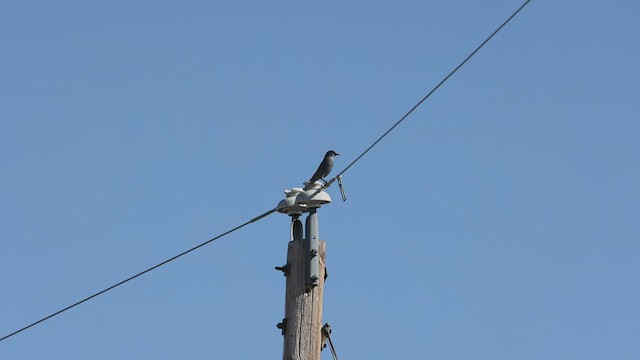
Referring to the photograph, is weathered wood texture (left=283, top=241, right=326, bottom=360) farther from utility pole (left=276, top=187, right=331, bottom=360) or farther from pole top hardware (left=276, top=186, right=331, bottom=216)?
pole top hardware (left=276, top=186, right=331, bottom=216)

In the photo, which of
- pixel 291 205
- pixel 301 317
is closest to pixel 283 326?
pixel 301 317

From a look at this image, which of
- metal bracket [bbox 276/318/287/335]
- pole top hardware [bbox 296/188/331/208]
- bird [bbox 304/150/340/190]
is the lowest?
metal bracket [bbox 276/318/287/335]

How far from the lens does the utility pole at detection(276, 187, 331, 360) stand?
29.2ft

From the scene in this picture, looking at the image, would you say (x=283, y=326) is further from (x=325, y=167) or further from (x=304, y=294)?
(x=325, y=167)

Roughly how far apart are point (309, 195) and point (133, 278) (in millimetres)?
2217

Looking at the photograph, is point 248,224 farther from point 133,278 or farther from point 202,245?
point 133,278

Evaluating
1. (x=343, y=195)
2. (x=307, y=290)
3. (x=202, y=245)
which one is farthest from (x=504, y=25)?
(x=202, y=245)

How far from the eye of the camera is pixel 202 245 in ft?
35.0

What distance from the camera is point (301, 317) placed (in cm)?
897

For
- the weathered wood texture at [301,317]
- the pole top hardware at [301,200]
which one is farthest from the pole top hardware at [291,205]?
the weathered wood texture at [301,317]

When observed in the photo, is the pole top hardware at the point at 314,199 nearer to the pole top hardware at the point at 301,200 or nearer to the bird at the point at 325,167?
the pole top hardware at the point at 301,200

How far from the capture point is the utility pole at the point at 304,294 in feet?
29.2

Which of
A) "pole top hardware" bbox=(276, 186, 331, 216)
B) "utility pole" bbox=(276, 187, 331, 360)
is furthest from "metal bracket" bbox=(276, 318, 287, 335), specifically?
"pole top hardware" bbox=(276, 186, 331, 216)

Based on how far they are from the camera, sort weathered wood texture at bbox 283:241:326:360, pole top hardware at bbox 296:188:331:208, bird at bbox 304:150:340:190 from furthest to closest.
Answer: bird at bbox 304:150:340:190, pole top hardware at bbox 296:188:331:208, weathered wood texture at bbox 283:241:326:360
